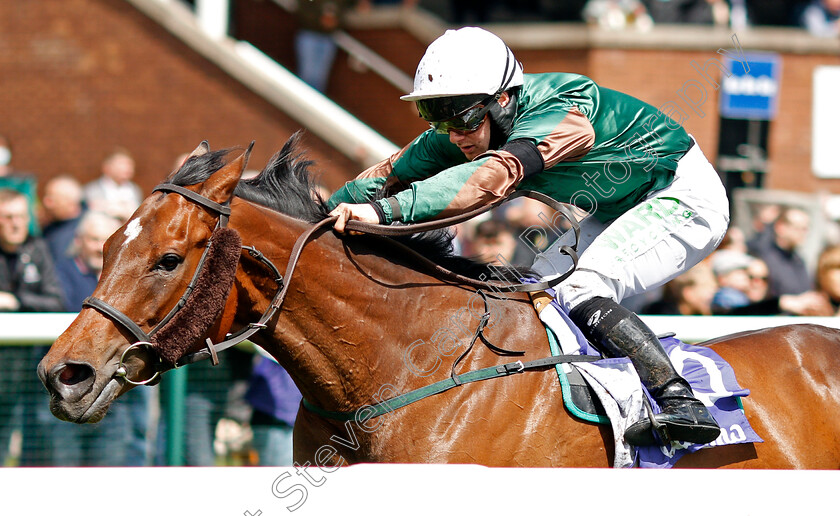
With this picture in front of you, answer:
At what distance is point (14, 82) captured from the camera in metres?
8.94

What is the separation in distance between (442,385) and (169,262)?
0.96m

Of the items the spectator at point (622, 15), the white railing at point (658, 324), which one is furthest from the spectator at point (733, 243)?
the spectator at point (622, 15)

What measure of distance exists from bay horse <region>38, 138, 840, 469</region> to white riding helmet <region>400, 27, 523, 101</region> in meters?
0.56

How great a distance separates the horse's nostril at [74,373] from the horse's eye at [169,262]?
1.20ft

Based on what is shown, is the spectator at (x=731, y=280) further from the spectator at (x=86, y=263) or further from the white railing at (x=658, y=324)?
the spectator at (x=86, y=263)

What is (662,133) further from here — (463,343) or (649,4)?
(649,4)

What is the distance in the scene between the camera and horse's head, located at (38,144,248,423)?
260 cm

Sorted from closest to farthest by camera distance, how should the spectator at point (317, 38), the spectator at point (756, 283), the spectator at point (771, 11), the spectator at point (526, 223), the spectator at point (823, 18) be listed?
1. the spectator at point (756, 283)
2. the spectator at point (526, 223)
3. the spectator at point (317, 38)
4. the spectator at point (823, 18)
5. the spectator at point (771, 11)

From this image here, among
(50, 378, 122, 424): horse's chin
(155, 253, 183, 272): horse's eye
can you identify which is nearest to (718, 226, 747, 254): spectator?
(155, 253, 183, 272): horse's eye

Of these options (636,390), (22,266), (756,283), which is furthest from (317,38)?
(636,390)

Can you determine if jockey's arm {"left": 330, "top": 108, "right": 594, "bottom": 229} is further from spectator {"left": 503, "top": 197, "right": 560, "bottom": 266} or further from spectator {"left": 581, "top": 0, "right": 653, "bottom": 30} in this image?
spectator {"left": 581, "top": 0, "right": 653, "bottom": 30}

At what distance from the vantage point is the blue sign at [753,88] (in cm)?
958

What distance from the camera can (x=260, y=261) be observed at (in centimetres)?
283

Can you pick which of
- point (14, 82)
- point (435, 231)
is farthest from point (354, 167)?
point (435, 231)
